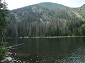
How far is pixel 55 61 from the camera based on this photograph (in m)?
73.3

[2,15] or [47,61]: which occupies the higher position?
[2,15]

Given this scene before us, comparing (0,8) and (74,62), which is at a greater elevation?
(0,8)

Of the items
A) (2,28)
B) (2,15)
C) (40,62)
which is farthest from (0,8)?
(40,62)

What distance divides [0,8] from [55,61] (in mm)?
32609

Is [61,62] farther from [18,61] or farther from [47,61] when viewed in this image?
[18,61]

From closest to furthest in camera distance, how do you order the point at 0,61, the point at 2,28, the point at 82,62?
the point at 0,61, the point at 82,62, the point at 2,28

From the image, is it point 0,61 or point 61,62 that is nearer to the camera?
point 0,61

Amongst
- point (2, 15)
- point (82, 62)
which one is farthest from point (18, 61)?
point (82, 62)

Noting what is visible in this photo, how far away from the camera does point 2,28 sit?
74.8 meters

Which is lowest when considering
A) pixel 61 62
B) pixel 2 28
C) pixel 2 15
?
pixel 61 62

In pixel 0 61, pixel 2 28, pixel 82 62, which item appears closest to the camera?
pixel 0 61

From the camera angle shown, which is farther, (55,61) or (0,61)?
(55,61)

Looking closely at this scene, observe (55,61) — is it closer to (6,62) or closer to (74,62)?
(74,62)

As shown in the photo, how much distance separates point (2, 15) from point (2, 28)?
562cm
